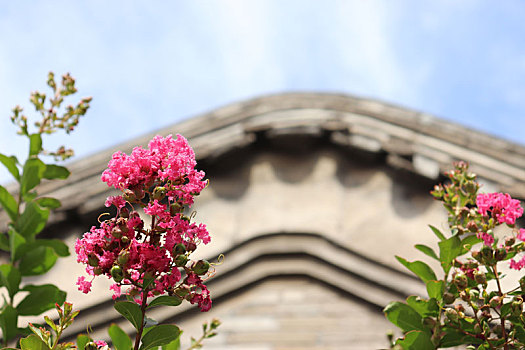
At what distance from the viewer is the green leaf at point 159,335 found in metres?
1.61

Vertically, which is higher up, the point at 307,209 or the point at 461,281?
the point at 307,209

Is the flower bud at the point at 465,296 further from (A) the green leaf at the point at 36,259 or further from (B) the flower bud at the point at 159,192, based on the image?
(A) the green leaf at the point at 36,259

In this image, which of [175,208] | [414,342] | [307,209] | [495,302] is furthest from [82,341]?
[307,209]

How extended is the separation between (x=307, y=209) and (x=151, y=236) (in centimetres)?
323

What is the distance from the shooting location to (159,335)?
162cm

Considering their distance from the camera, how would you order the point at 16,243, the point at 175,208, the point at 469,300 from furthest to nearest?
the point at 16,243 < the point at 469,300 < the point at 175,208

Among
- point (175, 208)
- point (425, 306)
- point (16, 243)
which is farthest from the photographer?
point (16, 243)

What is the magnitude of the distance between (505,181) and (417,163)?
617 mm

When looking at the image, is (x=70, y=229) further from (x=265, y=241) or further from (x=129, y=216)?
(x=129, y=216)

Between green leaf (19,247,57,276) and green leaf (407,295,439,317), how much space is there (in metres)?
1.33

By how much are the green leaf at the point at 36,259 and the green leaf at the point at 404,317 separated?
4.17 ft

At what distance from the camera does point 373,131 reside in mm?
5008

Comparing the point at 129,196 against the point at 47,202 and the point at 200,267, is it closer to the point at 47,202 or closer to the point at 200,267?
the point at 200,267

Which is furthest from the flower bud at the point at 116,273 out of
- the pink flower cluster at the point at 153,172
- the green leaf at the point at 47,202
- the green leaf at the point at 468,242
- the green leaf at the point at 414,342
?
the green leaf at the point at 47,202
